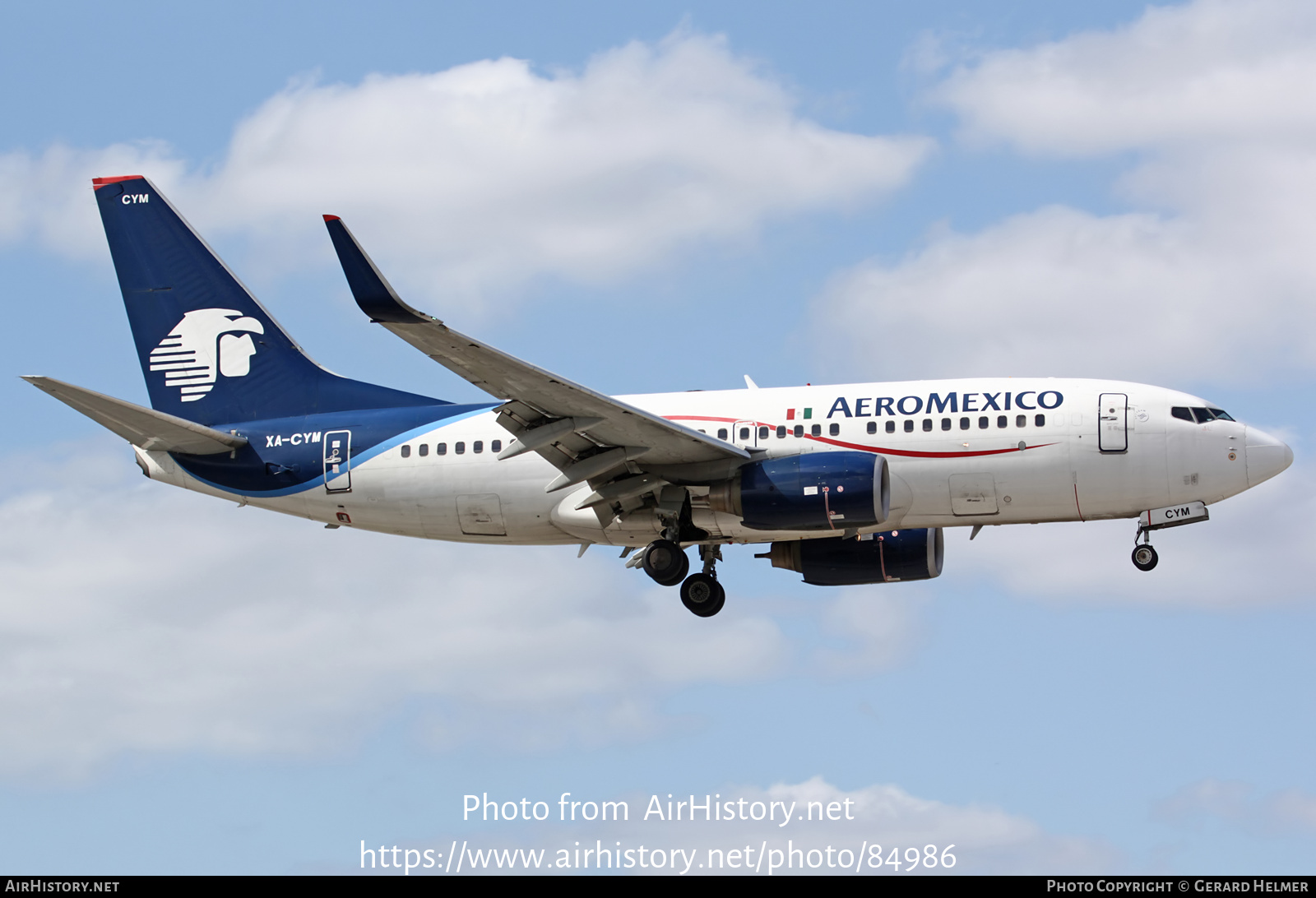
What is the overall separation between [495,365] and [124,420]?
11.3 meters

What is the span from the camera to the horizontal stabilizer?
121 feet

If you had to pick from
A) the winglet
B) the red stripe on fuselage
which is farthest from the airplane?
the winglet

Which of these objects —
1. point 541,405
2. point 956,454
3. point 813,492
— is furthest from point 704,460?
point 956,454

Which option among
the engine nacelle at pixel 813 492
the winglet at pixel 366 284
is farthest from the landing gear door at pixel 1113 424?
the winglet at pixel 366 284

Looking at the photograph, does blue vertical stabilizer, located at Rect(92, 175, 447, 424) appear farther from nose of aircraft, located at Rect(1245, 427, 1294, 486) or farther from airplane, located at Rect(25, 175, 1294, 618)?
nose of aircraft, located at Rect(1245, 427, 1294, 486)

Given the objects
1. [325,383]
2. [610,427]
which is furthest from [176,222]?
[610,427]

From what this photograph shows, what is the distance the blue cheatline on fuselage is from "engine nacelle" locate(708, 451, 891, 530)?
7.22 m

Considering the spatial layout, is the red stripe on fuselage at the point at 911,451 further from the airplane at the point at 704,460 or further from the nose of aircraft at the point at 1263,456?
the nose of aircraft at the point at 1263,456

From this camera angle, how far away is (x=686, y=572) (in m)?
37.4

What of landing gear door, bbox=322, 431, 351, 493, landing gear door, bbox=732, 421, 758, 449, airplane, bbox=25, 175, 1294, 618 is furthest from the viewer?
landing gear door, bbox=322, 431, 351, 493

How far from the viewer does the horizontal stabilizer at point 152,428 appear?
36812 millimetres

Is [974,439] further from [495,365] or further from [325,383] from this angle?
[325,383]

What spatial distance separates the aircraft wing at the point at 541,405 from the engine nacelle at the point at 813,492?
2.78 feet

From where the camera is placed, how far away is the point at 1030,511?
1415 inches
